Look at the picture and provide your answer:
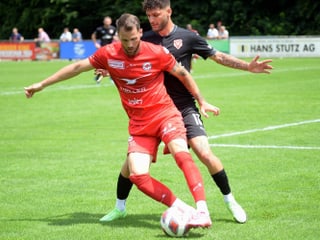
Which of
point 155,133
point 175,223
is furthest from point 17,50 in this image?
point 175,223

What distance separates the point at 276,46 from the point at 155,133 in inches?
1481

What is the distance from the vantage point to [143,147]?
7336 millimetres

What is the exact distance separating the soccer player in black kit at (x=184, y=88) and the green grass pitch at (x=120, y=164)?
24 cm

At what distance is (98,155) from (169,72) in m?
4.62

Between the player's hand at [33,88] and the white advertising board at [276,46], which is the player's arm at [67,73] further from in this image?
the white advertising board at [276,46]

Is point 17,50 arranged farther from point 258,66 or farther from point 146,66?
point 146,66

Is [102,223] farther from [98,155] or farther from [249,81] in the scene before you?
[249,81]

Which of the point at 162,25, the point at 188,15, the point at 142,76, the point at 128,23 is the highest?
→ the point at 128,23

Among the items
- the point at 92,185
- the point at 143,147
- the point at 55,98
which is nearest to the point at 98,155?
the point at 92,185

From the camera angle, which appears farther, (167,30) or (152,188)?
(167,30)

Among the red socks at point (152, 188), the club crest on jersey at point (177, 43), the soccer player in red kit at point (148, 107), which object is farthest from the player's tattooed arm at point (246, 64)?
the red socks at point (152, 188)

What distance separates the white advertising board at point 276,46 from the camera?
141 ft

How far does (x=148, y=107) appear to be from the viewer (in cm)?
738

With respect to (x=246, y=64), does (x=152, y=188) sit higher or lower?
lower
